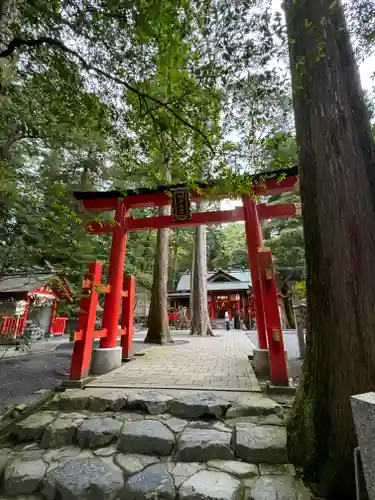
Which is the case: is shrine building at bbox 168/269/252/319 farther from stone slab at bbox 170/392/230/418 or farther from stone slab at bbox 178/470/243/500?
stone slab at bbox 178/470/243/500

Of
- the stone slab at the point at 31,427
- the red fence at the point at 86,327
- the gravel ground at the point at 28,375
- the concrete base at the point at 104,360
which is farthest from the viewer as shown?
the concrete base at the point at 104,360

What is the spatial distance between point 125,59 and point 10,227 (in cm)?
260

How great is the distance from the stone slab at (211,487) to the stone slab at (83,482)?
536mm

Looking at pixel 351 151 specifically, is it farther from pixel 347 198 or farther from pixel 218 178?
pixel 218 178

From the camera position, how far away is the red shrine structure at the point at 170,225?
3.88 meters

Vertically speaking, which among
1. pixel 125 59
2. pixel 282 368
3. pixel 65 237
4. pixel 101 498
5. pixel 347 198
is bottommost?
pixel 101 498

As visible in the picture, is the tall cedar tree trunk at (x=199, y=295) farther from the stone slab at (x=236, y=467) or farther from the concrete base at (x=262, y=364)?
the stone slab at (x=236, y=467)

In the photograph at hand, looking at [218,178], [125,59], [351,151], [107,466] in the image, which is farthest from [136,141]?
[107,466]

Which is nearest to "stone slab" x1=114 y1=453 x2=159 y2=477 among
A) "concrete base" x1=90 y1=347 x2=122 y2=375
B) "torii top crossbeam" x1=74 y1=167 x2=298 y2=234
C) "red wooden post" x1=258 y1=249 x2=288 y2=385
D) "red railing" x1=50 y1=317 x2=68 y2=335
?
"red wooden post" x1=258 y1=249 x2=288 y2=385

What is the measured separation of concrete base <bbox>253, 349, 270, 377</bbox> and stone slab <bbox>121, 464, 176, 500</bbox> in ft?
8.87

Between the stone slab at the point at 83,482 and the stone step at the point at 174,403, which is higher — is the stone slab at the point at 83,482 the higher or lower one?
the lower one

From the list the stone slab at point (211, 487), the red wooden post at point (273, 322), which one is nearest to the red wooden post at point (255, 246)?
the red wooden post at point (273, 322)

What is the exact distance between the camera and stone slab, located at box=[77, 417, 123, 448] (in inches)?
100

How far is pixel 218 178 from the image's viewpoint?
3.51 m
